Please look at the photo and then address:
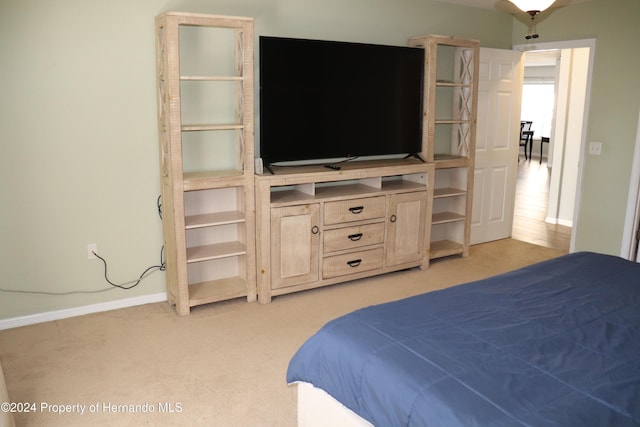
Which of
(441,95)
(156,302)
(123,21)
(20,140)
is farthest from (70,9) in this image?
(441,95)

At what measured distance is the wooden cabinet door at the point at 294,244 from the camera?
386 cm

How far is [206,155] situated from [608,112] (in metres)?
3.56

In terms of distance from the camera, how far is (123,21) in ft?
11.6

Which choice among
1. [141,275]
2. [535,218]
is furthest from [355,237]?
[535,218]

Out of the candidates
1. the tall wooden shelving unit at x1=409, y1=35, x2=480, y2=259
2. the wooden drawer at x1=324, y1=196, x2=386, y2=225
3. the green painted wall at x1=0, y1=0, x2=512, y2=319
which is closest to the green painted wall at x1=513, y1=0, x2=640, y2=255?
the tall wooden shelving unit at x1=409, y1=35, x2=480, y2=259

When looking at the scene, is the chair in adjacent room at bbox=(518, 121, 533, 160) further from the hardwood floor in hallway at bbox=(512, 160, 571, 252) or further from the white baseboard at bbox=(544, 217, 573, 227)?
the white baseboard at bbox=(544, 217, 573, 227)

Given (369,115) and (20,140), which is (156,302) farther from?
(369,115)

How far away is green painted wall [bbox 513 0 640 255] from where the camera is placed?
455cm

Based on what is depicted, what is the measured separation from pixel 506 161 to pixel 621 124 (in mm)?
1271

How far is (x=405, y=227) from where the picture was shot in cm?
450

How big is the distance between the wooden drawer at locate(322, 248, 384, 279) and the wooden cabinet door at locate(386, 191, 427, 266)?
→ 0.39 ft

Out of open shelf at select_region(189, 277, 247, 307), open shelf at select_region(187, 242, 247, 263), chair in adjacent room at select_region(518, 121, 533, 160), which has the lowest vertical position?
open shelf at select_region(189, 277, 247, 307)

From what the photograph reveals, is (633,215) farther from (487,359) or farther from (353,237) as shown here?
(487,359)

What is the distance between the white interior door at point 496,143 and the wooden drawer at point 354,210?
1672mm
